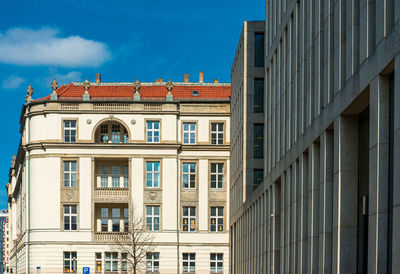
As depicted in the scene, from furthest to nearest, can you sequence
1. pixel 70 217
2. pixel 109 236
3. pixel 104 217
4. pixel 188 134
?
pixel 104 217 → pixel 188 134 → pixel 109 236 → pixel 70 217

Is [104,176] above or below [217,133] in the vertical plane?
below

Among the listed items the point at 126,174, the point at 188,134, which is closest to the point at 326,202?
the point at 188,134

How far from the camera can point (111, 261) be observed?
7850cm

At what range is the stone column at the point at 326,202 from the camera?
28484mm

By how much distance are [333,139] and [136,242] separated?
49000 mm

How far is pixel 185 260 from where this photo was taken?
258 ft

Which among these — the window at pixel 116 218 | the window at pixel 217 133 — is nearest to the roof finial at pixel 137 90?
the window at pixel 217 133

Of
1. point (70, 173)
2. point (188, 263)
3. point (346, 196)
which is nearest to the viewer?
point (346, 196)

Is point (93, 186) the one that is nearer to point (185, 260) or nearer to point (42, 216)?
point (42, 216)

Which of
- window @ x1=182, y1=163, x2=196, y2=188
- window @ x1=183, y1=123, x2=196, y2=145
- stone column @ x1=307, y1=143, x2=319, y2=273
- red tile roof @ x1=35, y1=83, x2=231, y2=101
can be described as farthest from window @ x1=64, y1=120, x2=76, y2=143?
stone column @ x1=307, y1=143, x2=319, y2=273

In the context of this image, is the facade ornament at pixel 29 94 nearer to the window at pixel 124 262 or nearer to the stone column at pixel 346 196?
the window at pixel 124 262

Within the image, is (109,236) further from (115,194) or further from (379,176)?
(379,176)

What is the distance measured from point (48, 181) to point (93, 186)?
4.37 meters

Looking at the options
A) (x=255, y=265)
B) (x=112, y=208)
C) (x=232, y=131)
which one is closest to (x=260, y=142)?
(x=255, y=265)
